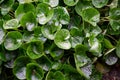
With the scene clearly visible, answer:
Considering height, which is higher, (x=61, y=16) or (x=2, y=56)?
(x=61, y=16)

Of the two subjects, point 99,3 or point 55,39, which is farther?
point 99,3

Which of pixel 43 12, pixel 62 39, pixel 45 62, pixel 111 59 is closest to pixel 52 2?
pixel 43 12

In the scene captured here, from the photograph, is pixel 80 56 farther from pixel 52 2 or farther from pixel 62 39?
pixel 52 2

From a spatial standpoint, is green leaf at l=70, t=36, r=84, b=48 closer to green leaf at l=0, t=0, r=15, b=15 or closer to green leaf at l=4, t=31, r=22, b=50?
green leaf at l=4, t=31, r=22, b=50

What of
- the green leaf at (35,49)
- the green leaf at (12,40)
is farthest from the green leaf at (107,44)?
the green leaf at (12,40)

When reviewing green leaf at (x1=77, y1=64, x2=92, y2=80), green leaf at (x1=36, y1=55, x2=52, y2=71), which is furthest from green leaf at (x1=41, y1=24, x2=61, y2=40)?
green leaf at (x1=77, y1=64, x2=92, y2=80)

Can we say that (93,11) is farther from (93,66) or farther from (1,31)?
(1,31)
